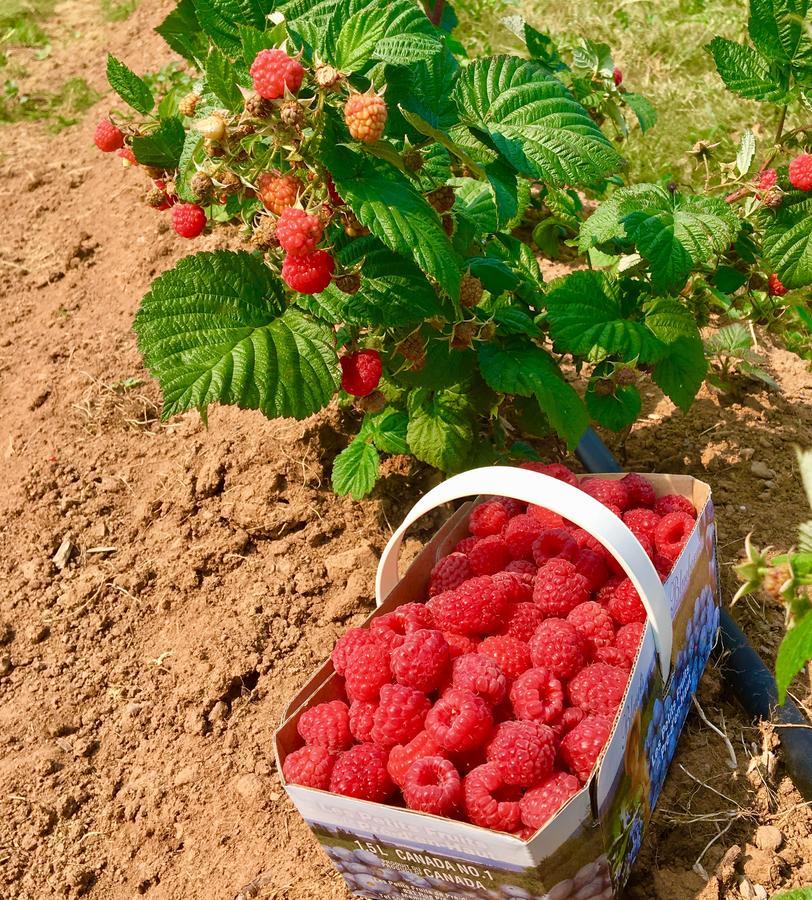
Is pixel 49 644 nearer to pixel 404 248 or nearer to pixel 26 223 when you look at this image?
pixel 404 248

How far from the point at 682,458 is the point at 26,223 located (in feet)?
9.00

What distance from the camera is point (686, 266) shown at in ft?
6.43

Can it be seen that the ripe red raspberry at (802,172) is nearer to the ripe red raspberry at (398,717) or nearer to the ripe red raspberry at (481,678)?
the ripe red raspberry at (481,678)

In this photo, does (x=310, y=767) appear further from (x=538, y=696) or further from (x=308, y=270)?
(x=308, y=270)

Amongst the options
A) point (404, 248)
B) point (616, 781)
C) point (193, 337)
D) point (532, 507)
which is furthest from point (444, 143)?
point (616, 781)

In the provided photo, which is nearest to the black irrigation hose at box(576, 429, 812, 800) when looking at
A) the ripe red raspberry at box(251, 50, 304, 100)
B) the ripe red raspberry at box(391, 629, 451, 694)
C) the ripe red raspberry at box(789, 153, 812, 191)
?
the ripe red raspberry at box(391, 629, 451, 694)

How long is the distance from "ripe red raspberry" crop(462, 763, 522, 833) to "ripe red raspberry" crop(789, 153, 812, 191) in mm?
1359

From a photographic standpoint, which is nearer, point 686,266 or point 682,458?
point 686,266

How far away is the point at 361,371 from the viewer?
1.79 metres

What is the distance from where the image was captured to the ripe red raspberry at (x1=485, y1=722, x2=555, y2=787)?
137 centimetres

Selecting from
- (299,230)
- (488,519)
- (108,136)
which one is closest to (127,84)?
(108,136)

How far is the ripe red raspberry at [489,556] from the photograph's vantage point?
1779 mm

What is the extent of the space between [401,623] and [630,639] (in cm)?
39

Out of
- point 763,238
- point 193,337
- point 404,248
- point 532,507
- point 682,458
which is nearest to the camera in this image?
point 404,248
